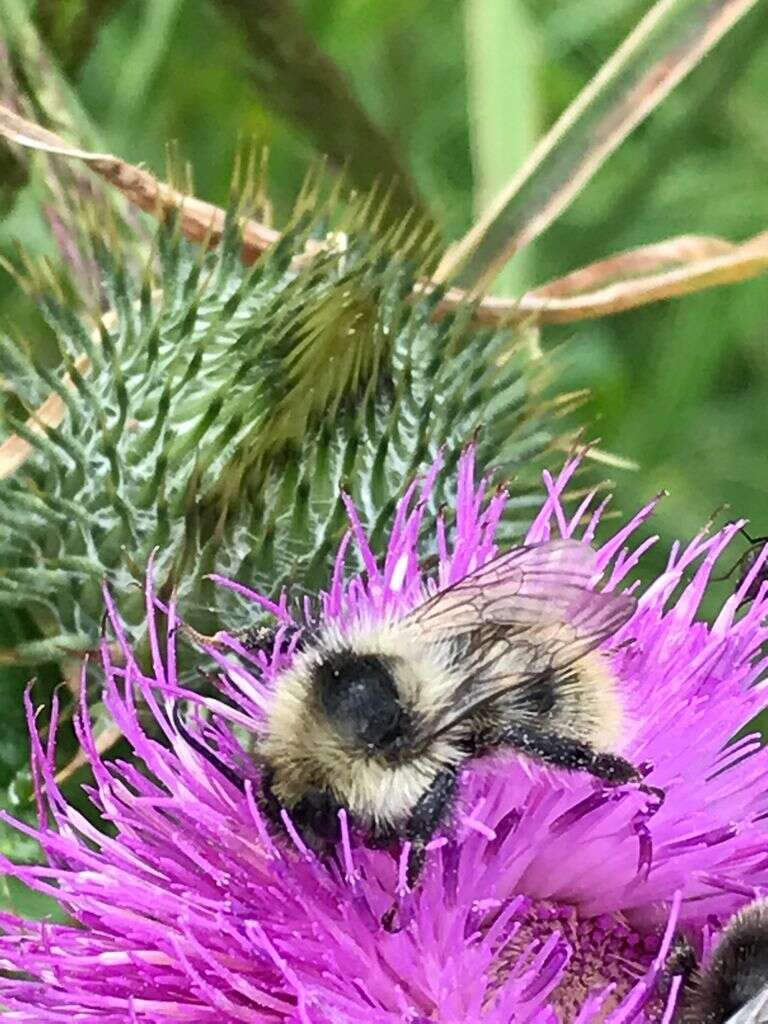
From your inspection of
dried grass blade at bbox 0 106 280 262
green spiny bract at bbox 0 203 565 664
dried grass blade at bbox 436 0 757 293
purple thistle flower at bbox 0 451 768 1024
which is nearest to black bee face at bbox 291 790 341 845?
purple thistle flower at bbox 0 451 768 1024

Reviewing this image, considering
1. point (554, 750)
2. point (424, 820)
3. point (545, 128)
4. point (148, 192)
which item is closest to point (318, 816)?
point (424, 820)

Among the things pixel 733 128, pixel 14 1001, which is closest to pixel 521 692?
pixel 14 1001

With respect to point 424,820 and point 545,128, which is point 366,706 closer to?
point 424,820

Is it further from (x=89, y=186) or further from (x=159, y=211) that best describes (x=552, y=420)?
(x=89, y=186)

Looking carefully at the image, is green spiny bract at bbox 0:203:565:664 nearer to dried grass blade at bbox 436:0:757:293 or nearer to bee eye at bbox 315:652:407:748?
dried grass blade at bbox 436:0:757:293

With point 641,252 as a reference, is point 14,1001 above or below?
below

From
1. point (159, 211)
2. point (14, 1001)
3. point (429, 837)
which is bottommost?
point (14, 1001)

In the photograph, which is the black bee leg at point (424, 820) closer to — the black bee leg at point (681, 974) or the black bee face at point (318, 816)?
the black bee face at point (318, 816)
